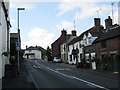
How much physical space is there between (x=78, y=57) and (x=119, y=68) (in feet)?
73.1

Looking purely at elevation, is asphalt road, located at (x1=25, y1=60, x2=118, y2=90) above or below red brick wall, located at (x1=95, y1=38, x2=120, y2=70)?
below

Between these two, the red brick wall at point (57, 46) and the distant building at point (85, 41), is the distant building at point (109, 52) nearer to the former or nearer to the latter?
the distant building at point (85, 41)

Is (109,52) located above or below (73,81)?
above

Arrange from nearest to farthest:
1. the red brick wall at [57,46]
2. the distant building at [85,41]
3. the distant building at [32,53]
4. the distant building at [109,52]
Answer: the distant building at [109,52] < the distant building at [85,41] < the red brick wall at [57,46] < the distant building at [32,53]

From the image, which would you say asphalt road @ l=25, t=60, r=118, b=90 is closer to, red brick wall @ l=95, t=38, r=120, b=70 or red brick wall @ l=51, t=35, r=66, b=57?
red brick wall @ l=95, t=38, r=120, b=70

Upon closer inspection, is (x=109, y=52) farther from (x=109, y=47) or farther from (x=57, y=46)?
(x=57, y=46)

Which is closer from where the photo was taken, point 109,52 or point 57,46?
point 109,52

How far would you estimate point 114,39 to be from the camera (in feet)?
96.5

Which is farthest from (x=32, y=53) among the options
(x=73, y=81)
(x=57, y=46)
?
(x=73, y=81)

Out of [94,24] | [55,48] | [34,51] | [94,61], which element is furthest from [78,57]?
[34,51]

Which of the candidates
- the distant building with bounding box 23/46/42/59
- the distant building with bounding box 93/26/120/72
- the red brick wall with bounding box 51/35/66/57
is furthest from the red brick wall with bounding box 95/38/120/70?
the distant building with bounding box 23/46/42/59

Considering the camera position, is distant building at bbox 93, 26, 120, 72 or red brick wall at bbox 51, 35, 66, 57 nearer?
distant building at bbox 93, 26, 120, 72

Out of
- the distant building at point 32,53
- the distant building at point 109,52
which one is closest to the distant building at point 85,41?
the distant building at point 109,52

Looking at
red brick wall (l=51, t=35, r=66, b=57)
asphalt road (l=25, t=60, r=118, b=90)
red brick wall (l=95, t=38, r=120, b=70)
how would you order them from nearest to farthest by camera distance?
asphalt road (l=25, t=60, r=118, b=90) < red brick wall (l=95, t=38, r=120, b=70) < red brick wall (l=51, t=35, r=66, b=57)
